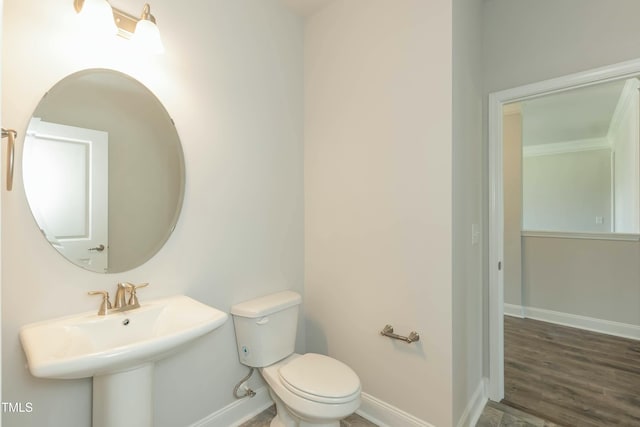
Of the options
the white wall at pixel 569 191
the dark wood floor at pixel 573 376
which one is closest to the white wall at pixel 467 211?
the dark wood floor at pixel 573 376

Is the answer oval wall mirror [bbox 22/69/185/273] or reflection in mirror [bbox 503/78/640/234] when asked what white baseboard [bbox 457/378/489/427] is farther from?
reflection in mirror [bbox 503/78/640/234]

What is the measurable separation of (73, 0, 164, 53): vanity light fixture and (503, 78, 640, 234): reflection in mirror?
10.9 feet

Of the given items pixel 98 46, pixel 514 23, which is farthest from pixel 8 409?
pixel 514 23

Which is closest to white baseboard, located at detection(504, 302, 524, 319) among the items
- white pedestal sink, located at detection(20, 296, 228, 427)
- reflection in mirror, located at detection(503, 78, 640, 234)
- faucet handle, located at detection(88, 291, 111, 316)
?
reflection in mirror, located at detection(503, 78, 640, 234)

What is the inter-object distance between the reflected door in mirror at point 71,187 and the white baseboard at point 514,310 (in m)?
4.20

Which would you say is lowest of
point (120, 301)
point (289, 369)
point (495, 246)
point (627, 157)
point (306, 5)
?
point (289, 369)

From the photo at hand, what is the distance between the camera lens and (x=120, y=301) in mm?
1282

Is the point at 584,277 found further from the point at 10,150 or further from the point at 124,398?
the point at 10,150

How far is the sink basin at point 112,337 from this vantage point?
89cm

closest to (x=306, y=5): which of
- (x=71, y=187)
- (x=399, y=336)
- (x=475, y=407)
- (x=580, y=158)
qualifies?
(x=71, y=187)

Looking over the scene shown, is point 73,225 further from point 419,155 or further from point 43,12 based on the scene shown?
point 419,155

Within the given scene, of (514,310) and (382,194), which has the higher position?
(382,194)

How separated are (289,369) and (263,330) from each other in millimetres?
251

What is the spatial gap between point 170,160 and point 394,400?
1.84 m
